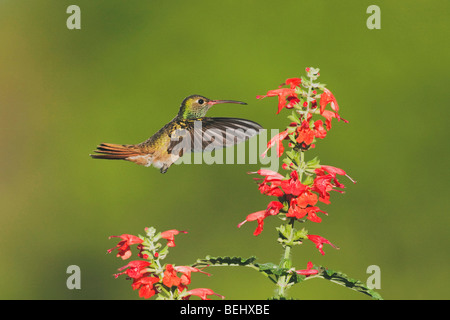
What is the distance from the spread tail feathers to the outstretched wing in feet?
0.76

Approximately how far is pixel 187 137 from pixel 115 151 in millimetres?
423

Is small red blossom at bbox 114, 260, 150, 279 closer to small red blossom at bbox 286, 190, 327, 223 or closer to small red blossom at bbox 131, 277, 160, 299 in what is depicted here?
small red blossom at bbox 131, 277, 160, 299

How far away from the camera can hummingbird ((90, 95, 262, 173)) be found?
311cm

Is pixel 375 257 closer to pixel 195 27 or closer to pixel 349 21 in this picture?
pixel 349 21

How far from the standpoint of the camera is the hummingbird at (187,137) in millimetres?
3105

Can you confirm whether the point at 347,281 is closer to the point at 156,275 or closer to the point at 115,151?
the point at 156,275

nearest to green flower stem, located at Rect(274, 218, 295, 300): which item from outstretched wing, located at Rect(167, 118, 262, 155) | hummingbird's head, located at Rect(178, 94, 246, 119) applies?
outstretched wing, located at Rect(167, 118, 262, 155)

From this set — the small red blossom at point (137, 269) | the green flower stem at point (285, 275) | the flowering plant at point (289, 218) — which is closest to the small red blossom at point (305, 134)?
the flowering plant at point (289, 218)

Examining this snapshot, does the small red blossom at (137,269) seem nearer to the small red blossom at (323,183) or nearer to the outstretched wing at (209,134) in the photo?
the small red blossom at (323,183)

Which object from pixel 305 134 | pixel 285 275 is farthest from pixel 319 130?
pixel 285 275

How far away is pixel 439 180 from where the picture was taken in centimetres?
617

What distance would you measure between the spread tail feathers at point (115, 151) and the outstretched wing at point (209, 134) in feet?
0.76
